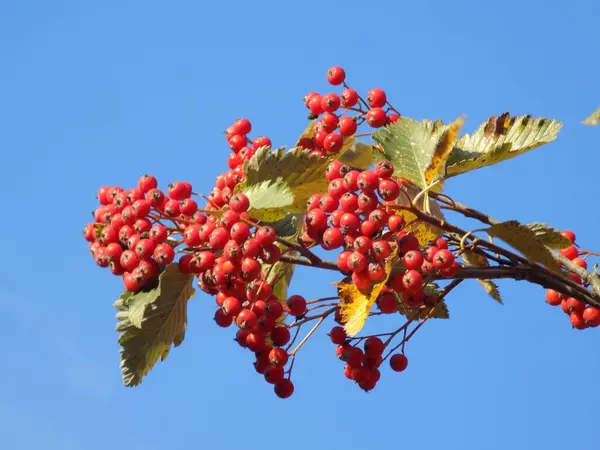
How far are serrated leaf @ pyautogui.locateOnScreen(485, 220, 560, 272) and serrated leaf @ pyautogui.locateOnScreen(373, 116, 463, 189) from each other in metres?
0.32

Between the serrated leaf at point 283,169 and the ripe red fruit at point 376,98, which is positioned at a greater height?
the ripe red fruit at point 376,98

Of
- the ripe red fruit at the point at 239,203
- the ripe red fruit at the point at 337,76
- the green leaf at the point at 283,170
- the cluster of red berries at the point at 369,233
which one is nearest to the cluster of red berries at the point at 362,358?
the cluster of red berries at the point at 369,233

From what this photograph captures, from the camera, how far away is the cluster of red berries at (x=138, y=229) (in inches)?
122

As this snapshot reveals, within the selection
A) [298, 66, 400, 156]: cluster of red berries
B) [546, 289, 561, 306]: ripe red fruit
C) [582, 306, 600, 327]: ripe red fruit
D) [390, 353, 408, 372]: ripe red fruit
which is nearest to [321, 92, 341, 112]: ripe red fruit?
[298, 66, 400, 156]: cluster of red berries

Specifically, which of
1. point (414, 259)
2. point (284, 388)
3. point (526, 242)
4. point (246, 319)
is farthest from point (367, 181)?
point (284, 388)

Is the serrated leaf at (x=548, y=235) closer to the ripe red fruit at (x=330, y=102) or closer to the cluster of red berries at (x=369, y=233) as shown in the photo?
the cluster of red berries at (x=369, y=233)

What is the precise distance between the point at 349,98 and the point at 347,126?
204 millimetres

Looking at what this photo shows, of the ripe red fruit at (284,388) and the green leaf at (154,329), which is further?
the ripe red fruit at (284,388)

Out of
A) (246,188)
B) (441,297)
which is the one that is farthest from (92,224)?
(441,297)

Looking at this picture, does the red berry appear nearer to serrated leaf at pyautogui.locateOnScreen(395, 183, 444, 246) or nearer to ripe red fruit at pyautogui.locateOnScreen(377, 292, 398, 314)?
serrated leaf at pyautogui.locateOnScreen(395, 183, 444, 246)

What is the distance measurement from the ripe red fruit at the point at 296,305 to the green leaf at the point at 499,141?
0.74 m

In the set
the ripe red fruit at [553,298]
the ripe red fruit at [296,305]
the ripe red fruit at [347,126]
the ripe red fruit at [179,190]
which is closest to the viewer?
the ripe red fruit at [179,190]

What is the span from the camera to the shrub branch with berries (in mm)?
2980

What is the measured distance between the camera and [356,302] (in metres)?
2.98
